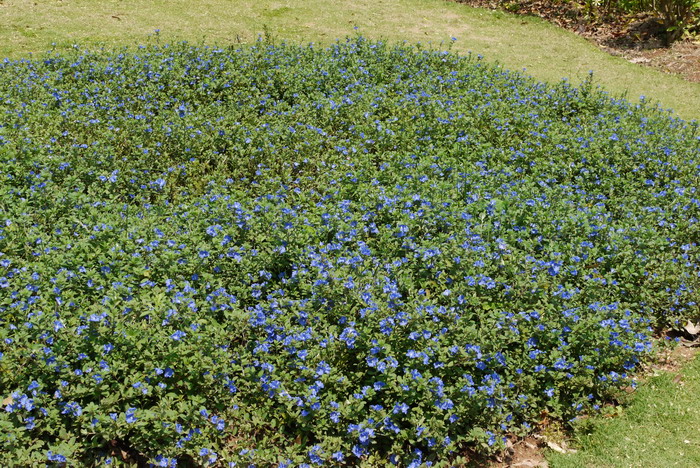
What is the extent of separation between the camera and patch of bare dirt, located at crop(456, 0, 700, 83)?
1101cm

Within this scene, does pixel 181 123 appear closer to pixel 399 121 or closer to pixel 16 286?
pixel 399 121

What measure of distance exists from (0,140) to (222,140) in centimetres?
196

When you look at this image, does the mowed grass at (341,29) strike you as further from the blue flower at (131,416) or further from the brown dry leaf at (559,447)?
the blue flower at (131,416)

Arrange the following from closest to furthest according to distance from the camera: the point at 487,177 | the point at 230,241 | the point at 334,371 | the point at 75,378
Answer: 1. the point at 75,378
2. the point at 334,371
3. the point at 230,241
4. the point at 487,177

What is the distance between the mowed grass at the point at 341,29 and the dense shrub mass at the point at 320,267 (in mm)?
3028

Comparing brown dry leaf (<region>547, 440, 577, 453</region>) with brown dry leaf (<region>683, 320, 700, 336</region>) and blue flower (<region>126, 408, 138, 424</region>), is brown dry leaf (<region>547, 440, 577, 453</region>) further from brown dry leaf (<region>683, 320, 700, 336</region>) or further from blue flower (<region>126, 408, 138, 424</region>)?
blue flower (<region>126, 408, 138, 424</region>)

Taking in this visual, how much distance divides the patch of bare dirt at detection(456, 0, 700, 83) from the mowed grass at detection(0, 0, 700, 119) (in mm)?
370

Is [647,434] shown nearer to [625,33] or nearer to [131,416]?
[131,416]

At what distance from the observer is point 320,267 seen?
14.0 feet

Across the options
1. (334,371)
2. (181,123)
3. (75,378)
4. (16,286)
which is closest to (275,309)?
(334,371)

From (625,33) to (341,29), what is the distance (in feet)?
17.5

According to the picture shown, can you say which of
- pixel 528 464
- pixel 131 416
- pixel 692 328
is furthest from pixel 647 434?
pixel 131 416

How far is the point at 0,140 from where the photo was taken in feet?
19.2

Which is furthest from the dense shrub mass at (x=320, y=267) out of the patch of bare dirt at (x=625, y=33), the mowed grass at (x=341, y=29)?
the patch of bare dirt at (x=625, y=33)
